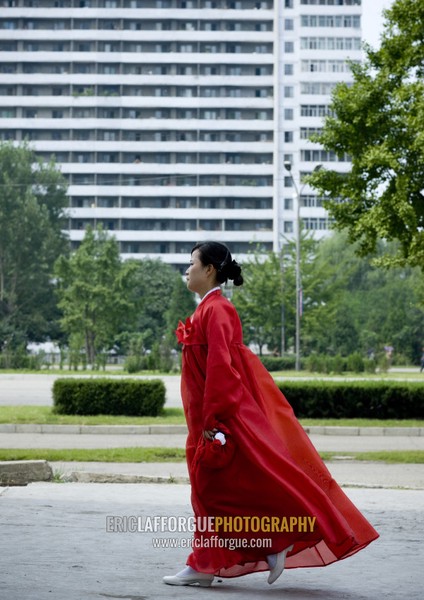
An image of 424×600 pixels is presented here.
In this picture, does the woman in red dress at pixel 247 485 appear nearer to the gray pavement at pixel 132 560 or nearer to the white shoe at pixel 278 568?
the white shoe at pixel 278 568

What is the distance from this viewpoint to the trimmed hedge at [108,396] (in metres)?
19.9

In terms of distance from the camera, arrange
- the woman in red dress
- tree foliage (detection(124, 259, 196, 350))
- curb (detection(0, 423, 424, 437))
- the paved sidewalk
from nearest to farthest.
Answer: the woman in red dress, the paved sidewalk, curb (detection(0, 423, 424, 437)), tree foliage (detection(124, 259, 196, 350))

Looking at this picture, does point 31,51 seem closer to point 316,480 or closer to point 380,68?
point 380,68

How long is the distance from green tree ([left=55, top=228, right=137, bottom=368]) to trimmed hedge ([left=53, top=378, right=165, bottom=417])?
121 ft

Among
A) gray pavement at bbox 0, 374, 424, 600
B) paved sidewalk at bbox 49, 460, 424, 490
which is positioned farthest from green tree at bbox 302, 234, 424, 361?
gray pavement at bbox 0, 374, 424, 600

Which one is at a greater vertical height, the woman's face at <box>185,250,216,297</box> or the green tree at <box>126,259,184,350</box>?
the green tree at <box>126,259,184,350</box>

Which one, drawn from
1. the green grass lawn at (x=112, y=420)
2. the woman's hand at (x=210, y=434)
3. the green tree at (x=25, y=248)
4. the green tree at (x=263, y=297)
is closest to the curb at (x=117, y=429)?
the green grass lawn at (x=112, y=420)

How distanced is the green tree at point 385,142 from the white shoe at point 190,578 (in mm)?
16510

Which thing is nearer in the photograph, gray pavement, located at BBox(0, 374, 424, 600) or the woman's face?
gray pavement, located at BBox(0, 374, 424, 600)

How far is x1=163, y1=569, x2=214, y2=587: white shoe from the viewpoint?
5.18 meters

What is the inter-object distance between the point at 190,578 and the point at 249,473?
0.56m

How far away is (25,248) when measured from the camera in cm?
7981

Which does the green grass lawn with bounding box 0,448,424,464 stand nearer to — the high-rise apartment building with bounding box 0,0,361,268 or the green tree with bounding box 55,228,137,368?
the green tree with bounding box 55,228,137,368

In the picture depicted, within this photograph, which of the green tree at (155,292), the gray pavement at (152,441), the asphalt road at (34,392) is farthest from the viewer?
the green tree at (155,292)
